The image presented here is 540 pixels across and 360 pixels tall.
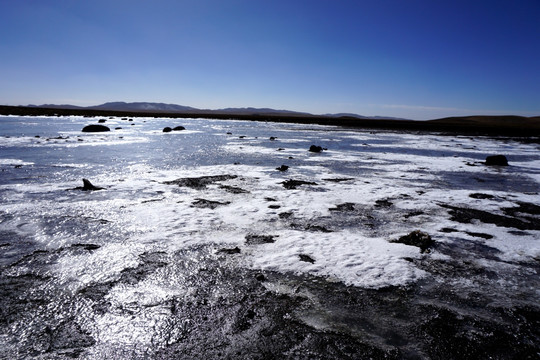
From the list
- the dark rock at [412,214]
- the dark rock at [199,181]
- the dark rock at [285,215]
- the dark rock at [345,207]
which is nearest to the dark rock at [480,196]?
the dark rock at [412,214]

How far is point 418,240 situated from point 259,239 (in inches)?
122

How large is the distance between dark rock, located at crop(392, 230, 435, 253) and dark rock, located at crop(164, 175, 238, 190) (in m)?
6.44

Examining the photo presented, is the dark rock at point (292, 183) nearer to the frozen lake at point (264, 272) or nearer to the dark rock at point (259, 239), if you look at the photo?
the frozen lake at point (264, 272)

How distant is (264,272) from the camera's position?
15.5 feet

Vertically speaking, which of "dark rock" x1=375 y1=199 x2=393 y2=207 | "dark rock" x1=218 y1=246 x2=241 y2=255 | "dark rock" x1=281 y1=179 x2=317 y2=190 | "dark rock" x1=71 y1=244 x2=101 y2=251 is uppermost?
"dark rock" x1=281 y1=179 x2=317 y2=190

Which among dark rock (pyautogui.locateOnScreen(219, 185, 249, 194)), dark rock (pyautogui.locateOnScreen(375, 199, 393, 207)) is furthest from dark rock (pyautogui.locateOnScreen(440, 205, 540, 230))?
dark rock (pyautogui.locateOnScreen(219, 185, 249, 194))

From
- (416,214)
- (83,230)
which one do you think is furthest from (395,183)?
(83,230)

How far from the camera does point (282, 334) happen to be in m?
3.33

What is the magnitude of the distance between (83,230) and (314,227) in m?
4.82

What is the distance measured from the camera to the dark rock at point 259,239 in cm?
581

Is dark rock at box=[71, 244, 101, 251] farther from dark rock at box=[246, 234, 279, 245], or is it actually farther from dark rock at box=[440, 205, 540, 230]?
dark rock at box=[440, 205, 540, 230]

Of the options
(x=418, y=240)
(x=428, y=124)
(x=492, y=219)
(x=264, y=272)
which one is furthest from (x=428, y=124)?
(x=264, y=272)

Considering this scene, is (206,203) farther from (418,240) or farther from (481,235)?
(481,235)

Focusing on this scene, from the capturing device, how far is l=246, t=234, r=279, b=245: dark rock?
5807 millimetres
